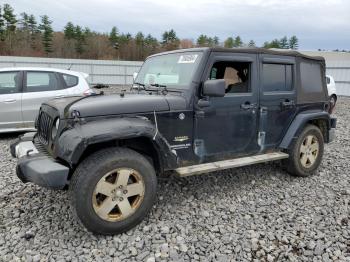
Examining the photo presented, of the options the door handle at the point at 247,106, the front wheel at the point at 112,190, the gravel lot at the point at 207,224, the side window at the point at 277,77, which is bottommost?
the gravel lot at the point at 207,224

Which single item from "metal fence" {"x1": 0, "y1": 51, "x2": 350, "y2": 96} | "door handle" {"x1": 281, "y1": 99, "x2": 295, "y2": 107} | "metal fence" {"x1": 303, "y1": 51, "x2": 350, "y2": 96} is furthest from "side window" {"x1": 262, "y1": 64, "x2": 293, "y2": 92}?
"metal fence" {"x1": 0, "y1": 51, "x2": 350, "y2": 96}

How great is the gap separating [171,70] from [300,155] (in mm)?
2454

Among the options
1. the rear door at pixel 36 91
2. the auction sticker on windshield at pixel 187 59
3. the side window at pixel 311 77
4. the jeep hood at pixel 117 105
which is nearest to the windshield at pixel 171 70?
the auction sticker on windshield at pixel 187 59

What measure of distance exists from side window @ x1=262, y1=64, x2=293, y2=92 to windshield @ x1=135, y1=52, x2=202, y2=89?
1131 millimetres

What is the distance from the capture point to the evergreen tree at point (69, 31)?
57125mm

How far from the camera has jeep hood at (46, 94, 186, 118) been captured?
318 cm

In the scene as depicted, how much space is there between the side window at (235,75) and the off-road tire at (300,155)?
126cm

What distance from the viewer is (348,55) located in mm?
36812

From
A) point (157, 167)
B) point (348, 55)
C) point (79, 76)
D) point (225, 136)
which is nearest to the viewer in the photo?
point (157, 167)

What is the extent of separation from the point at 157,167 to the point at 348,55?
3995cm

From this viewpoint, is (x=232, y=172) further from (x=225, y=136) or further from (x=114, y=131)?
(x=114, y=131)

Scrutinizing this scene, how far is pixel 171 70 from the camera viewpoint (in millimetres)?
4152

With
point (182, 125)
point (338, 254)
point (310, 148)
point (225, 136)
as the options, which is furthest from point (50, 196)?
point (310, 148)

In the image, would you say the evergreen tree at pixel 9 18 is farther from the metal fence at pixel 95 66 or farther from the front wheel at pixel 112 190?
the front wheel at pixel 112 190
